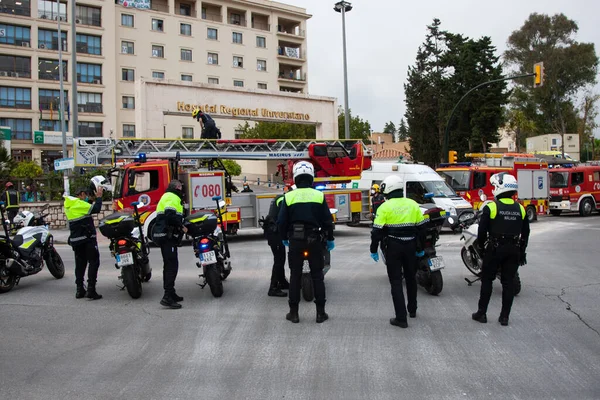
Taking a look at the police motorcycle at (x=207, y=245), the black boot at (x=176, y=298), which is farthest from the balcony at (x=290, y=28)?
the black boot at (x=176, y=298)

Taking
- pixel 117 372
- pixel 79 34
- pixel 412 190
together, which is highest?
pixel 79 34

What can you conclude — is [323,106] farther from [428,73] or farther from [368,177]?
[428,73]

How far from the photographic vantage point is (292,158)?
17.7m

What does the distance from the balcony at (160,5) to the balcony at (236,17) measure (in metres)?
6.99

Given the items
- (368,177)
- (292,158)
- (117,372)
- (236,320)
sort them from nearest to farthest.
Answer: (117,372) < (236,320) < (292,158) < (368,177)

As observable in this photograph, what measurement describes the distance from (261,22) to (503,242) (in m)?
60.3

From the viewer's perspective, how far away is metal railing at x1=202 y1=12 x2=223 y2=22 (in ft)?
192

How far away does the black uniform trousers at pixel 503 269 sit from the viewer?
6.40 metres

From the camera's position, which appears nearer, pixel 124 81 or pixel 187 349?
pixel 187 349

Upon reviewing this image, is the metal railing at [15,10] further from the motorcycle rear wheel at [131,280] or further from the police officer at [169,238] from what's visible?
the police officer at [169,238]

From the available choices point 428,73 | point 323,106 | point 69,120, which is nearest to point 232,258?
point 323,106

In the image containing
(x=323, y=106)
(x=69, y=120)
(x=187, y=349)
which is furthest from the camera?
(x=69, y=120)

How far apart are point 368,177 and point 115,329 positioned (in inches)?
636

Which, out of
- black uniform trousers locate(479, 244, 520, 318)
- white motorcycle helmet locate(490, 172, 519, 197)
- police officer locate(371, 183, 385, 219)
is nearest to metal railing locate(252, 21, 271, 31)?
police officer locate(371, 183, 385, 219)
